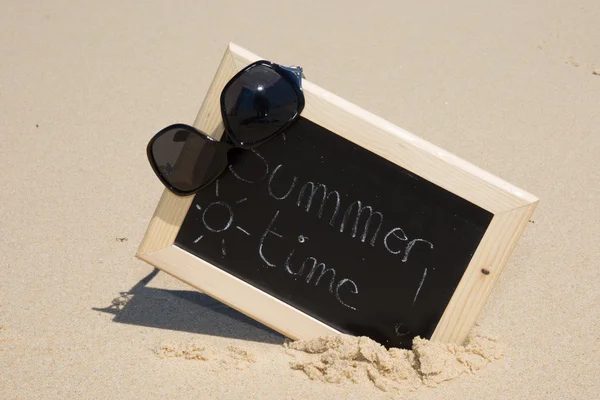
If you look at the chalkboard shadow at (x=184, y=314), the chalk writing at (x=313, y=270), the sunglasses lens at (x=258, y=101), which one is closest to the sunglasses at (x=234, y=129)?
the sunglasses lens at (x=258, y=101)

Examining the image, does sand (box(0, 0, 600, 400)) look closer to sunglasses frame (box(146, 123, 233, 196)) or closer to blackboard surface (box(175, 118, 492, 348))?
blackboard surface (box(175, 118, 492, 348))

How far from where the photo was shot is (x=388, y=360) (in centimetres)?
214

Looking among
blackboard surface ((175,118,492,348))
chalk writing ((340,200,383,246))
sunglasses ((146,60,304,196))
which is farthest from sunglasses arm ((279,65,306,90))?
chalk writing ((340,200,383,246))

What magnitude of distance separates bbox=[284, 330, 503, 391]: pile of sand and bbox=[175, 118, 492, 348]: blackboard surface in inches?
2.8

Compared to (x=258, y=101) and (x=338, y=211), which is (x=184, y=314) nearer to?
(x=338, y=211)

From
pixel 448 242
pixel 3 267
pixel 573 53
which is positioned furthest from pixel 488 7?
pixel 3 267

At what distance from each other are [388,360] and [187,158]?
0.82m

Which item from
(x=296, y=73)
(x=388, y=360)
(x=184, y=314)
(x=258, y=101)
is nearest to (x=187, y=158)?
(x=258, y=101)

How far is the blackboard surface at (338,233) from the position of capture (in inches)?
85.9

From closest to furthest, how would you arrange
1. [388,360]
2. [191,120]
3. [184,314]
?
[388,360], [184,314], [191,120]

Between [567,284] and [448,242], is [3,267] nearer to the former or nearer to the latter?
[448,242]

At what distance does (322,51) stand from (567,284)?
1.90 meters

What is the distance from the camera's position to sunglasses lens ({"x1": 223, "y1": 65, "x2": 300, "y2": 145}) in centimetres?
215

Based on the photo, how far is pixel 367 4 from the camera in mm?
4246
